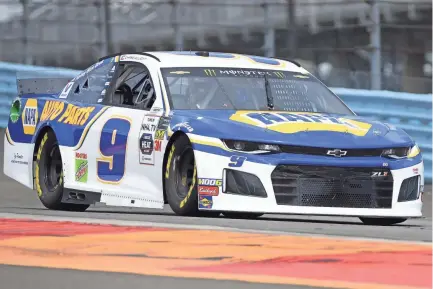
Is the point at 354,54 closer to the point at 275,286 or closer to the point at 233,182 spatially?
the point at 233,182

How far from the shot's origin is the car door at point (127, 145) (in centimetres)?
1050

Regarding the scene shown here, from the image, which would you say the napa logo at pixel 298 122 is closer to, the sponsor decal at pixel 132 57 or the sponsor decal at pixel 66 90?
the sponsor decal at pixel 132 57

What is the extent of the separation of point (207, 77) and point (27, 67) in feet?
25.7

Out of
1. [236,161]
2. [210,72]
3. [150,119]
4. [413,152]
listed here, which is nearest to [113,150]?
[150,119]

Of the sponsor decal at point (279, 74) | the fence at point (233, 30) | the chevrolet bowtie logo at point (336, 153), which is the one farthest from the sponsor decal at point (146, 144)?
the fence at point (233, 30)

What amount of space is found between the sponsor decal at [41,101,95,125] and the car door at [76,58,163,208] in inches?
7.2

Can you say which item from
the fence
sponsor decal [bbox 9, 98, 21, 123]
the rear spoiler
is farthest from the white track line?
the fence

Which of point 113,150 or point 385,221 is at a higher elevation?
point 113,150

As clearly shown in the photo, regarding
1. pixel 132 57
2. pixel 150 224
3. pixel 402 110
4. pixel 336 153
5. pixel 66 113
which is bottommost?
pixel 402 110

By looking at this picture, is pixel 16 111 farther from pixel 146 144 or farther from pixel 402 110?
pixel 402 110

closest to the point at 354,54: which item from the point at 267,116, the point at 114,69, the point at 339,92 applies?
the point at 339,92

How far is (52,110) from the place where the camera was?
12141mm

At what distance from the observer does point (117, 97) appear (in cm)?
1135

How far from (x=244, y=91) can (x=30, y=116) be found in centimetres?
239
